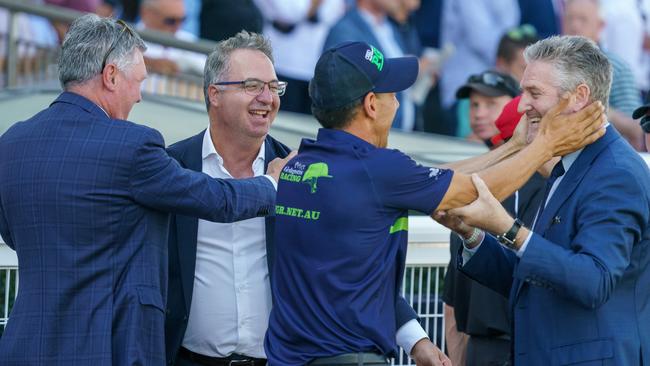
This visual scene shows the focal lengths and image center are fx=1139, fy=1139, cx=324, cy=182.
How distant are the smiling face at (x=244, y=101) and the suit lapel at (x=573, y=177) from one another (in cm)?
111

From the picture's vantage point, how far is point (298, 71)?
367 inches

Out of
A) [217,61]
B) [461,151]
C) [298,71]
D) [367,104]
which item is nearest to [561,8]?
[298,71]

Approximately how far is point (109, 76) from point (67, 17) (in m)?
4.11

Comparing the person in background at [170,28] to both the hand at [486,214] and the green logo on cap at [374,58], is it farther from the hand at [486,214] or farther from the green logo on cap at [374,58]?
the hand at [486,214]

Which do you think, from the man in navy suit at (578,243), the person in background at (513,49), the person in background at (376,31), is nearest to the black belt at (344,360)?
the man in navy suit at (578,243)

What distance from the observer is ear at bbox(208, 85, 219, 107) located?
421 cm

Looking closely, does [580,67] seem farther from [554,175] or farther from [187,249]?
[187,249]

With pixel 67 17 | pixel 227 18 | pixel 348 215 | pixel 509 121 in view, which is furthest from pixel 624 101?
pixel 348 215

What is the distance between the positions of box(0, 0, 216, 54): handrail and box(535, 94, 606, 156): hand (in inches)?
166

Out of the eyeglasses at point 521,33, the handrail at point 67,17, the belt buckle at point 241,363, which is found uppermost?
the eyeglasses at point 521,33

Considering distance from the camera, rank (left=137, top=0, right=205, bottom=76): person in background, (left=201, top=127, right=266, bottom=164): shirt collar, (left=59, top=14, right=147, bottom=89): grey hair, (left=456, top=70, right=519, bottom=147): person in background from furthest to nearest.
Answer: (left=137, top=0, right=205, bottom=76): person in background, (left=456, top=70, right=519, bottom=147): person in background, (left=201, top=127, right=266, bottom=164): shirt collar, (left=59, top=14, right=147, bottom=89): grey hair

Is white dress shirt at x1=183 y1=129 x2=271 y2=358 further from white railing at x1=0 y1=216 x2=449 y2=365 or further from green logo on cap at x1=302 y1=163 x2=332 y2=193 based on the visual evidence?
white railing at x1=0 y1=216 x2=449 y2=365

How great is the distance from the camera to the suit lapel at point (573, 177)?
354 cm

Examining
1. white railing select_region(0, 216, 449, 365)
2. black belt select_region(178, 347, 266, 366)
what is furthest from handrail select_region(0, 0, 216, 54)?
black belt select_region(178, 347, 266, 366)
